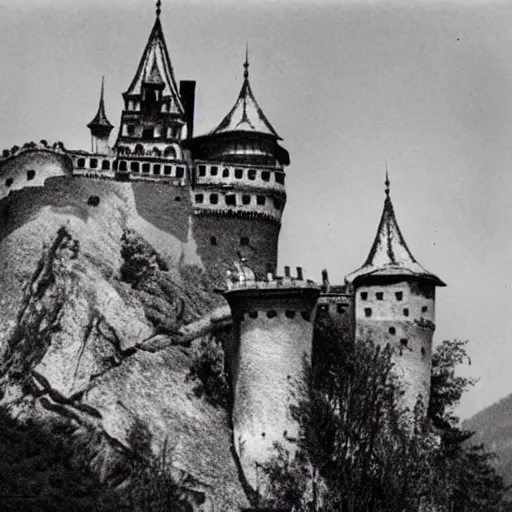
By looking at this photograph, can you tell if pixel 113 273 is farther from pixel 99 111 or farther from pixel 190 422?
pixel 99 111

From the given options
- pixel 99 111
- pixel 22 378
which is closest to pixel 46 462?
pixel 22 378

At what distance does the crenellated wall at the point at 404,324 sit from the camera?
192 ft

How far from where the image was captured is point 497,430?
131250mm

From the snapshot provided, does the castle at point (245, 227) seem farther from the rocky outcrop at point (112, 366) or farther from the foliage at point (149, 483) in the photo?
the foliage at point (149, 483)

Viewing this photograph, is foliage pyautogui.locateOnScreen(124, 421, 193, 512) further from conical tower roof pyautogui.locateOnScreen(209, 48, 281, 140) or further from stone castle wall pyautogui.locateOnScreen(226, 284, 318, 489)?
conical tower roof pyautogui.locateOnScreen(209, 48, 281, 140)

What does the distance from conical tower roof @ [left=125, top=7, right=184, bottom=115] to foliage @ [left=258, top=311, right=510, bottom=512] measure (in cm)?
2017

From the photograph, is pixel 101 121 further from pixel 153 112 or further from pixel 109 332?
pixel 109 332

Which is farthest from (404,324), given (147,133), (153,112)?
(153,112)

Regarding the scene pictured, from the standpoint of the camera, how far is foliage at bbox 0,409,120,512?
173 feet

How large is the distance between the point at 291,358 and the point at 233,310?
13.3 feet

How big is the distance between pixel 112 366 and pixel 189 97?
73.2ft

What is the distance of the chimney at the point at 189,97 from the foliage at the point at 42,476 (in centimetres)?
2496

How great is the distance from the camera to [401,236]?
63.5 m

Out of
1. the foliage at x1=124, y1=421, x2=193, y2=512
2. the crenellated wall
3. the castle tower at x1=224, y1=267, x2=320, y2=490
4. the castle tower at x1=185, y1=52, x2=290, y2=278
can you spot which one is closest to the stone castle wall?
the castle tower at x1=224, y1=267, x2=320, y2=490
